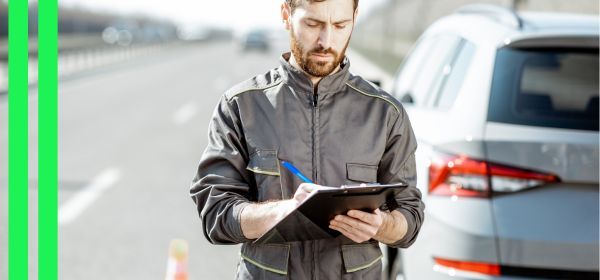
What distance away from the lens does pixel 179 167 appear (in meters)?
10.1

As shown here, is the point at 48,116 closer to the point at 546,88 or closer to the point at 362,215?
the point at 362,215

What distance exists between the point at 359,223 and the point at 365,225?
0.01 meters

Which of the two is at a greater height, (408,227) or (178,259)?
(408,227)

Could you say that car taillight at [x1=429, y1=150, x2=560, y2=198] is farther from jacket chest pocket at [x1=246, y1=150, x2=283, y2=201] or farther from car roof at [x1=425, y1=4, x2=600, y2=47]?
jacket chest pocket at [x1=246, y1=150, x2=283, y2=201]

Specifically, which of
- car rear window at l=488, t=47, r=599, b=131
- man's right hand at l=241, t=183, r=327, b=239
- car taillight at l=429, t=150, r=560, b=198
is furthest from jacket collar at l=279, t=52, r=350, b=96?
car rear window at l=488, t=47, r=599, b=131

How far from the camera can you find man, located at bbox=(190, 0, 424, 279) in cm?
206

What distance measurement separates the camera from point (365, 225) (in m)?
Result: 1.97

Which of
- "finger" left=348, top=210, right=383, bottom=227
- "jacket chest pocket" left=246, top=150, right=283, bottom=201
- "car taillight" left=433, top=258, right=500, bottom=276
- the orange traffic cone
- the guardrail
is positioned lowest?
the guardrail

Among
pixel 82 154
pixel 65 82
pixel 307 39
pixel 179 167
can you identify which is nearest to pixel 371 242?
pixel 307 39

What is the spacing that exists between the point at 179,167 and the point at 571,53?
22.9 feet

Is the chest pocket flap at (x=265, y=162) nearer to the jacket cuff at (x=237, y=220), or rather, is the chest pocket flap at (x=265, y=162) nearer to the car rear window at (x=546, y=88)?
the jacket cuff at (x=237, y=220)

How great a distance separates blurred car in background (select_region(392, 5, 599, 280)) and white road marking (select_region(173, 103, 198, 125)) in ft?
38.2

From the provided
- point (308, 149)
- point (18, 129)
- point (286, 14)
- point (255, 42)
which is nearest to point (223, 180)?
point (308, 149)

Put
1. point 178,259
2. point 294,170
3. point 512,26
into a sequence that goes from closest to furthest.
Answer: point 294,170, point 512,26, point 178,259
